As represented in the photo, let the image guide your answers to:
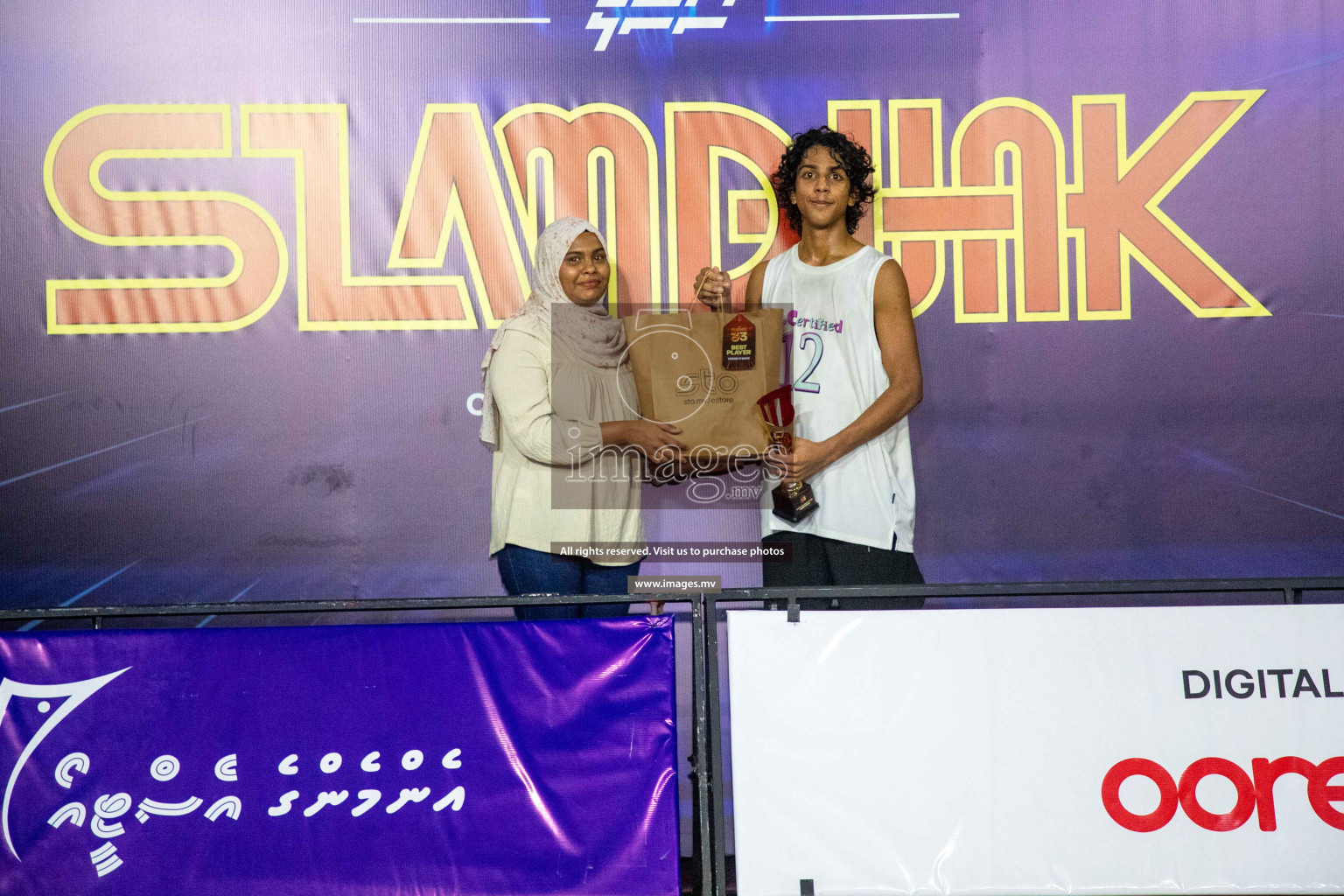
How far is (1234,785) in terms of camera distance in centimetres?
250

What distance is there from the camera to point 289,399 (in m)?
3.69

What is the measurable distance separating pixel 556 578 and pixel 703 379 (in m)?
0.71

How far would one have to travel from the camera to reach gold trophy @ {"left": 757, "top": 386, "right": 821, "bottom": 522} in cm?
312

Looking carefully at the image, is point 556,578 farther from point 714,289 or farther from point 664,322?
point 714,289

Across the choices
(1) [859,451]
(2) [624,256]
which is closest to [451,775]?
(1) [859,451]

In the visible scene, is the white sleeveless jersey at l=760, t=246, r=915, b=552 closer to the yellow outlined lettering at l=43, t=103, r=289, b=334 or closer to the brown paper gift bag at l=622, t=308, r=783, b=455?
the brown paper gift bag at l=622, t=308, r=783, b=455

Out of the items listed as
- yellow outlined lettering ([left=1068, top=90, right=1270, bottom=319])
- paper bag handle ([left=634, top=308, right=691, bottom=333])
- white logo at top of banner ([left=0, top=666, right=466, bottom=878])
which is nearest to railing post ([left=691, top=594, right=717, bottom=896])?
white logo at top of banner ([left=0, top=666, right=466, bottom=878])

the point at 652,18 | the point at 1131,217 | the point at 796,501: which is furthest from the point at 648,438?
the point at 1131,217

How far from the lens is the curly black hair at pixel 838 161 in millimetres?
3463

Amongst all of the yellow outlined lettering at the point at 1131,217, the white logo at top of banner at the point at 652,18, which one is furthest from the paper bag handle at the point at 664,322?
the yellow outlined lettering at the point at 1131,217

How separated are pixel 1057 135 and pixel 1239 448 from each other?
1.23 meters

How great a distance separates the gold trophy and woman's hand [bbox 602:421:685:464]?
0.85 feet

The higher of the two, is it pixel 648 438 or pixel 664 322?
pixel 664 322

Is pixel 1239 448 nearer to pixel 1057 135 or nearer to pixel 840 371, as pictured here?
pixel 1057 135
